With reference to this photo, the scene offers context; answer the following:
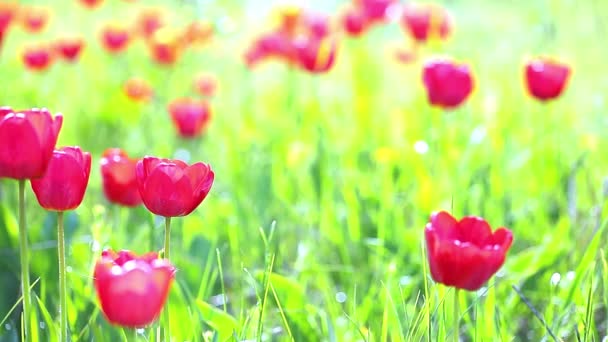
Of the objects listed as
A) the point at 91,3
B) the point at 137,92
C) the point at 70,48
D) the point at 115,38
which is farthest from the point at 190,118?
the point at 91,3

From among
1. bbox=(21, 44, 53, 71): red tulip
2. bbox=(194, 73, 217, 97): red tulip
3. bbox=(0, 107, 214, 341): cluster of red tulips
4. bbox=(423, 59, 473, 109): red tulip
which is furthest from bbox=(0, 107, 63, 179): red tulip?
bbox=(194, 73, 217, 97): red tulip

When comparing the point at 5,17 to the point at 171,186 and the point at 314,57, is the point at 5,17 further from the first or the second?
the point at 171,186

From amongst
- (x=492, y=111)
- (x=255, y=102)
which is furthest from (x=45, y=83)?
(x=492, y=111)

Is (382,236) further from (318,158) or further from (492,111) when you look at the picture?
(492,111)

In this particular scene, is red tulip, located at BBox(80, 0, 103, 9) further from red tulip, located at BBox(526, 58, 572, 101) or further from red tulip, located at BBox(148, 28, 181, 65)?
red tulip, located at BBox(526, 58, 572, 101)

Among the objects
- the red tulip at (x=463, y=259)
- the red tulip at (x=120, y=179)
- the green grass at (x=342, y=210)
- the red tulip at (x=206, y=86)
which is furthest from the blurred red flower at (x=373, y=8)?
the red tulip at (x=463, y=259)

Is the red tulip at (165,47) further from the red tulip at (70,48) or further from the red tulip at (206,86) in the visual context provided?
the red tulip at (70,48)
